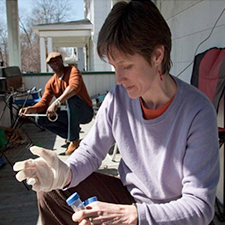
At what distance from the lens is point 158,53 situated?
106cm

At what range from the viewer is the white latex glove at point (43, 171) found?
1.06m

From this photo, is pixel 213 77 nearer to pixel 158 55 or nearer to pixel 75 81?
pixel 158 55

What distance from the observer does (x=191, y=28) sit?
304 cm

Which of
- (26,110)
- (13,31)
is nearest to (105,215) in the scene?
(26,110)

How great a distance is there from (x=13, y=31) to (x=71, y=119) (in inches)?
158

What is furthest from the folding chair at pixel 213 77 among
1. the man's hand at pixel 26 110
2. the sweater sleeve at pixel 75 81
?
the man's hand at pixel 26 110

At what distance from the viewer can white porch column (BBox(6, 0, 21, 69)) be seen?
20.7 feet

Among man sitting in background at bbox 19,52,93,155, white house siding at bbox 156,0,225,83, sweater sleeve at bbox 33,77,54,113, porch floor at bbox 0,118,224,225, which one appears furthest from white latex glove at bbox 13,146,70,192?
sweater sleeve at bbox 33,77,54,113

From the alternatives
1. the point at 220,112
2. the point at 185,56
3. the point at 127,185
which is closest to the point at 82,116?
the point at 185,56

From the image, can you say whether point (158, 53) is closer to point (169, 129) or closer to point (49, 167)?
point (169, 129)

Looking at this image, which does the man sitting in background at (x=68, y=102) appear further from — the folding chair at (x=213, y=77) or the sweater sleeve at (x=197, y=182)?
the sweater sleeve at (x=197, y=182)

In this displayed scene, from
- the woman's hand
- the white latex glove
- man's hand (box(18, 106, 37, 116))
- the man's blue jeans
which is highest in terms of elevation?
the white latex glove

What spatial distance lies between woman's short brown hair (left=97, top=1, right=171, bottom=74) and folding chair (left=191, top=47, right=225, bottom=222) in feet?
3.36

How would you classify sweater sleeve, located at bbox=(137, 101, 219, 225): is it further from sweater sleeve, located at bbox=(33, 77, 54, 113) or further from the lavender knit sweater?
sweater sleeve, located at bbox=(33, 77, 54, 113)
